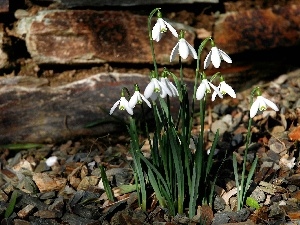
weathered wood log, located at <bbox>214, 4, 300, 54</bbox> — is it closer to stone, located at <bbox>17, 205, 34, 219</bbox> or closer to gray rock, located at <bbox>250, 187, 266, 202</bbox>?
gray rock, located at <bbox>250, 187, 266, 202</bbox>

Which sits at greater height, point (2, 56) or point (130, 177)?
point (2, 56)

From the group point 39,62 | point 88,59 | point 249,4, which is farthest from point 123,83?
point 249,4

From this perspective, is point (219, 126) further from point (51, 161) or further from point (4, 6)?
point (4, 6)

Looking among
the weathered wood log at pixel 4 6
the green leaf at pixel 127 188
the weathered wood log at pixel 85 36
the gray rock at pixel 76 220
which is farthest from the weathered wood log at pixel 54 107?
the gray rock at pixel 76 220

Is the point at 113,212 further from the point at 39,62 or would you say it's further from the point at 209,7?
the point at 209,7

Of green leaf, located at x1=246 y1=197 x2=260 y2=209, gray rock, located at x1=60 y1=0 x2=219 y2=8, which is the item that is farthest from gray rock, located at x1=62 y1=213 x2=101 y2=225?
gray rock, located at x1=60 y1=0 x2=219 y2=8

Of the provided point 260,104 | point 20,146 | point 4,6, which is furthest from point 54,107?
point 260,104
